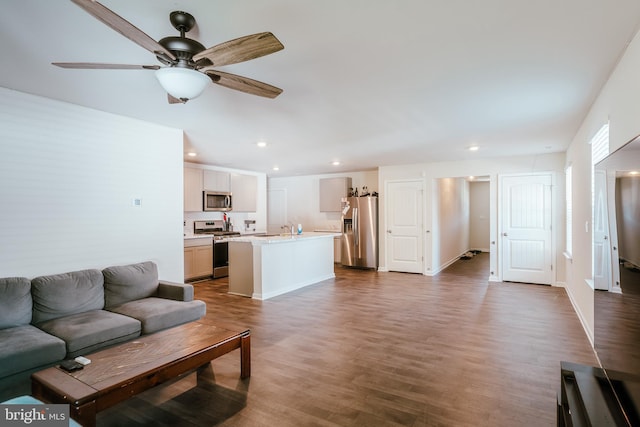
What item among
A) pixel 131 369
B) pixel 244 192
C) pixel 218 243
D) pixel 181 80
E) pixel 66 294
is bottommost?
pixel 131 369

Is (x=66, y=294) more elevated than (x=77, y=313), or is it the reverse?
(x=66, y=294)

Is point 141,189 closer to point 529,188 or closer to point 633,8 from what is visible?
point 633,8

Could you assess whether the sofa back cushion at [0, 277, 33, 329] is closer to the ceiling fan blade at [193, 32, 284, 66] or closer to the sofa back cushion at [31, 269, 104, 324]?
the sofa back cushion at [31, 269, 104, 324]

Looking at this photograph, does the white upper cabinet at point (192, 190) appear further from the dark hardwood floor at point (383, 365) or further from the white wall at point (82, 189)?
the white wall at point (82, 189)

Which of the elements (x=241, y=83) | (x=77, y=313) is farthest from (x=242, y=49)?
(x=77, y=313)

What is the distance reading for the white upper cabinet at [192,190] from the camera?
700cm

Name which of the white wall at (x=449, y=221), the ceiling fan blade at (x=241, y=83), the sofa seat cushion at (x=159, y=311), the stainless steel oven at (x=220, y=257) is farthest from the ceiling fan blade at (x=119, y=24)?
the white wall at (x=449, y=221)

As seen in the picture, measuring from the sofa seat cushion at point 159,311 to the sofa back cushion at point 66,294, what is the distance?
0.75ft

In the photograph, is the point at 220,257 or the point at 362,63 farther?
the point at 220,257

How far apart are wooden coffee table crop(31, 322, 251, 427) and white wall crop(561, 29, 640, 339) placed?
3076 mm

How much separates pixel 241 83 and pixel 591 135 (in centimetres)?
348

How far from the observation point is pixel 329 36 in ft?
6.88

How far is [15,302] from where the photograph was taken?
9.45ft

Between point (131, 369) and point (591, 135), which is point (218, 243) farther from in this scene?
point (591, 135)
